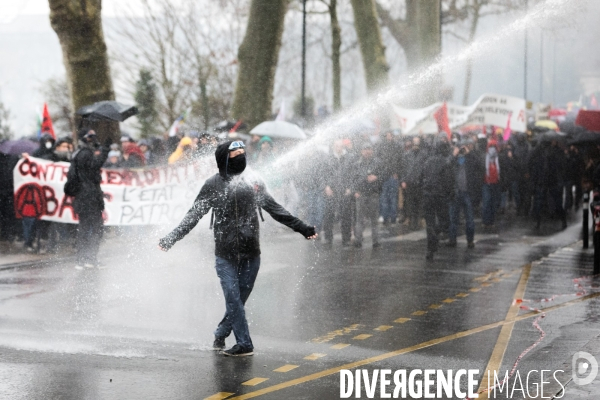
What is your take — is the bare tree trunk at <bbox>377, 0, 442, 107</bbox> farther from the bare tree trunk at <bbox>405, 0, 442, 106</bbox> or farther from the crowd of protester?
the crowd of protester

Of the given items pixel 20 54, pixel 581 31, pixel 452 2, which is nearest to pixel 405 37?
pixel 452 2

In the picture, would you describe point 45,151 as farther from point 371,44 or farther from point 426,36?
point 371,44

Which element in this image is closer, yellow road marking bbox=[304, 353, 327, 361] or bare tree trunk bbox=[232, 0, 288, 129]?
yellow road marking bbox=[304, 353, 327, 361]

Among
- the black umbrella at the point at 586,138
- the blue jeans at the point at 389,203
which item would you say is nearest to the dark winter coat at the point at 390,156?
the blue jeans at the point at 389,203

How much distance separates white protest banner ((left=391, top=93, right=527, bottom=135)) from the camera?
24.7 m

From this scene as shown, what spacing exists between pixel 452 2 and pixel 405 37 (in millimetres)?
4833

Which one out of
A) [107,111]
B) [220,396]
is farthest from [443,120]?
[220,396]

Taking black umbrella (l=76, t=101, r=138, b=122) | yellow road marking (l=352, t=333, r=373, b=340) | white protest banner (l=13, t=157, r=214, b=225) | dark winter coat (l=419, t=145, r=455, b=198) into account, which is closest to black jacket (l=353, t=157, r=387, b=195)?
dark winter coat (l=419, t=145, r=455, b=198)

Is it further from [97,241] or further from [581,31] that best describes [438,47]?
[97,241]

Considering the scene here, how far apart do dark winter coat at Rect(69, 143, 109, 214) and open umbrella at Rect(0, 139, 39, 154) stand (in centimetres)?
302

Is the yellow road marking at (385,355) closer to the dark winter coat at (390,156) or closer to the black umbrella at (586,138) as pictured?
the dark winter coat at (390,156)

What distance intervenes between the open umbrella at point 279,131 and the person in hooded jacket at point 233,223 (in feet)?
39.9

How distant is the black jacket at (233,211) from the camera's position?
29.3 ft

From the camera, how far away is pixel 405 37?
41844 millimetres
